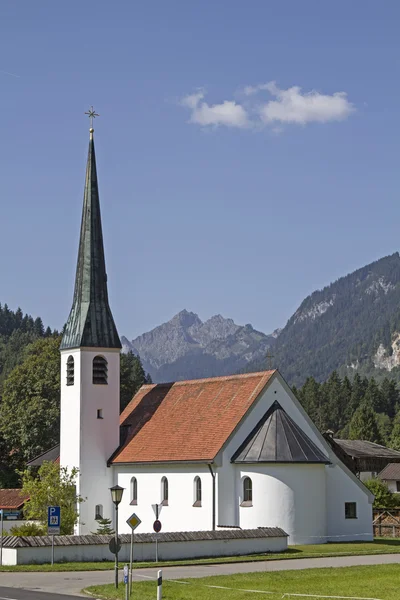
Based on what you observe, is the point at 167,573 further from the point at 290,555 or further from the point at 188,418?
the point at 188,418

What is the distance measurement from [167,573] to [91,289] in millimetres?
26389

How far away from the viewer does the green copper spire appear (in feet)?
192

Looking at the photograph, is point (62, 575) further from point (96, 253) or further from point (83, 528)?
point (96, 253)

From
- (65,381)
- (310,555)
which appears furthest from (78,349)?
(310,555)

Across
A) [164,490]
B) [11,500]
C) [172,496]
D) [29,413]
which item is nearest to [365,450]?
[29,413]

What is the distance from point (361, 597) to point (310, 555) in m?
15.3

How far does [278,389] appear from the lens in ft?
174

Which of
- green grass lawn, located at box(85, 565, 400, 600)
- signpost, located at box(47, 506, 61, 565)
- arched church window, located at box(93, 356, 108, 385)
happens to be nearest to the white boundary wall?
signpost, located at box(47, 506, 61, 565)

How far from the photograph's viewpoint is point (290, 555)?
42.6 m

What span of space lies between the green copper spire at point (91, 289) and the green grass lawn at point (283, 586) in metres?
26.3

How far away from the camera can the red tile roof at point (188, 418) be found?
5175 centimetres

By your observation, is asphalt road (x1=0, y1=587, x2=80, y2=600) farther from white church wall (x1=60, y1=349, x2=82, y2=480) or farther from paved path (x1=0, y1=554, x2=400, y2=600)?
white church wall (x1=60, y1=349, x2=82, y2=480)

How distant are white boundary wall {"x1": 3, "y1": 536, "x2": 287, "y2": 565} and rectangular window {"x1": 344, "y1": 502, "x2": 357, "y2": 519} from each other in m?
8.11

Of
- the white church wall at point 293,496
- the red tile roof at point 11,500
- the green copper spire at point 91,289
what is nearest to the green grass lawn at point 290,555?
the white church wall at point 293,496
